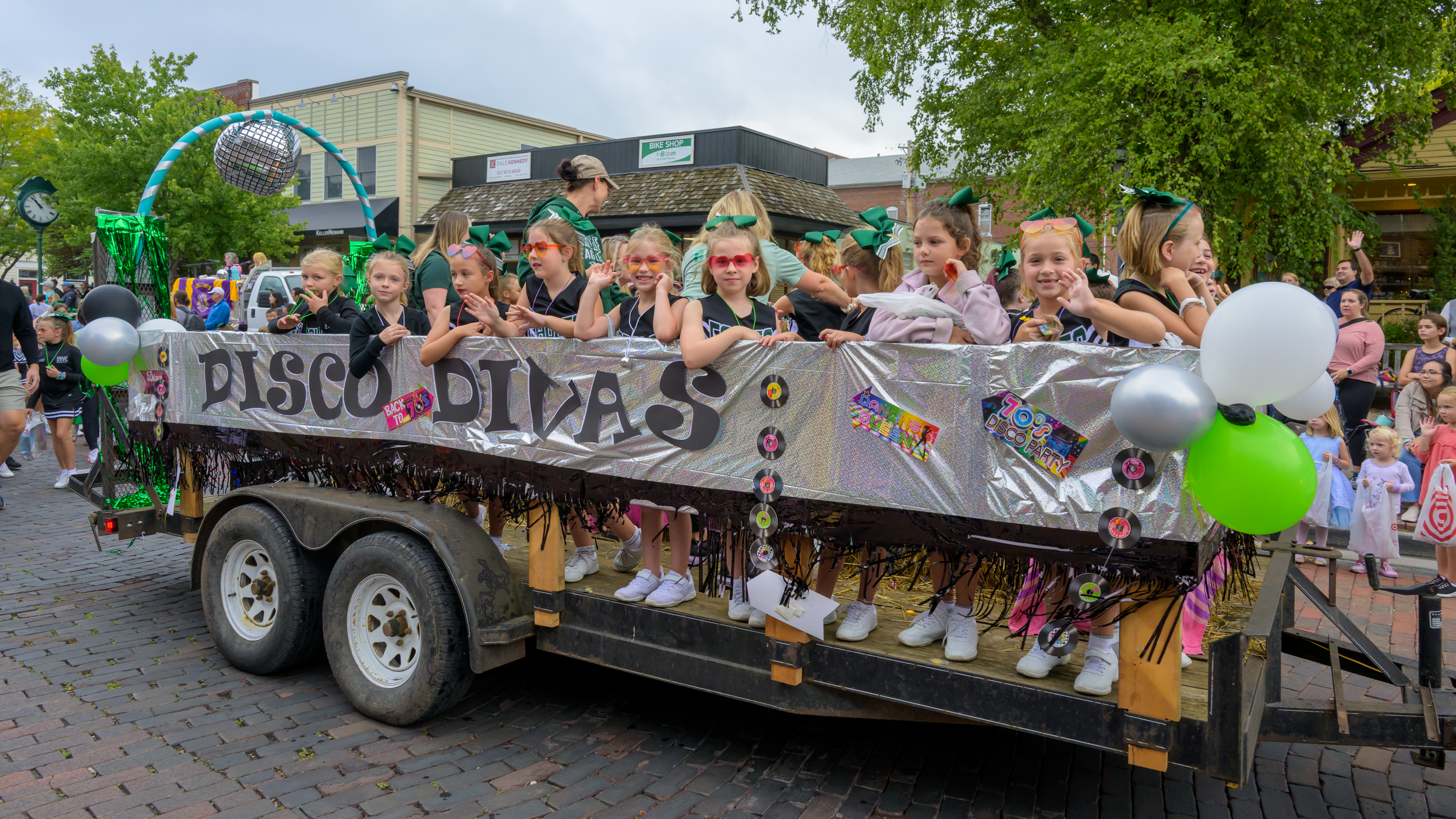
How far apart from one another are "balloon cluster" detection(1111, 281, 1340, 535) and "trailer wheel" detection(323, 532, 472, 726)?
8.97ft

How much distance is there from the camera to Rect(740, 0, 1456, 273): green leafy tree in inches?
466

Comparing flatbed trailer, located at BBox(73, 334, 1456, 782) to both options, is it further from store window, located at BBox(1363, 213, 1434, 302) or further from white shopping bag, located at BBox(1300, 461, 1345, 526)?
store window, located at BBox(1363, 213, 1434, 302)

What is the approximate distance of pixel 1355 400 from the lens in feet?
29.6

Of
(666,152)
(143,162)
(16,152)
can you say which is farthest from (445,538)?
(16,152)

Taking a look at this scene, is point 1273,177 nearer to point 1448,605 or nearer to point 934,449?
point 1448,605

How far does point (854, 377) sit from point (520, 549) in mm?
2602

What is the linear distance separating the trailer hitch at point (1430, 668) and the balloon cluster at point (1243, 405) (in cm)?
95

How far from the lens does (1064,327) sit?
359 cm

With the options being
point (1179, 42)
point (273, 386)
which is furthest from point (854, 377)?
point (1179, 42)

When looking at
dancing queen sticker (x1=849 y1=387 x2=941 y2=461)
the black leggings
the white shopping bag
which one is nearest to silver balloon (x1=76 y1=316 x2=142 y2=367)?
dancing queen sticker (x1=849 y1=387 x2=941 y2=461)

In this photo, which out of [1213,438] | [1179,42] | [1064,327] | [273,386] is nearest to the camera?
[1213,438]

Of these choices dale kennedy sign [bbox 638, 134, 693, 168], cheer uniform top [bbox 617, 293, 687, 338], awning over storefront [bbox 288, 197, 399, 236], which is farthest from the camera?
awning over storefront [bbox 288, 197, 399, 236]

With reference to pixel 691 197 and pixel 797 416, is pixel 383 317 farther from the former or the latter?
pixel 691 197

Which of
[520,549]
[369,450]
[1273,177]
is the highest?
[1273,177]
